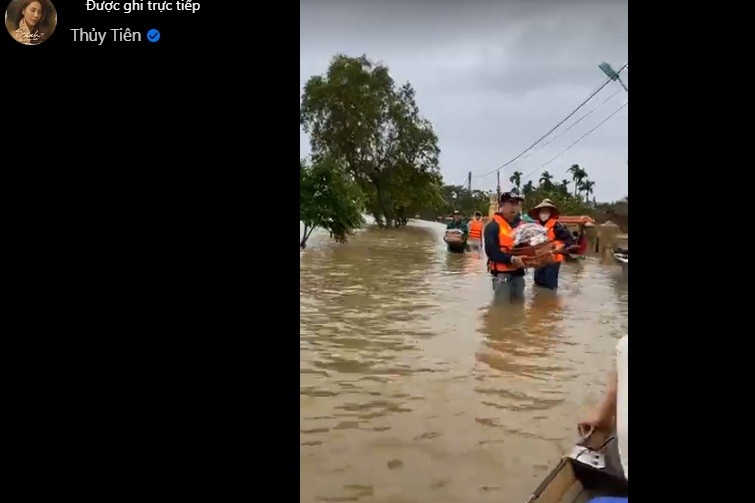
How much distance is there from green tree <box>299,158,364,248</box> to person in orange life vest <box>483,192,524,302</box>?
2520 mm

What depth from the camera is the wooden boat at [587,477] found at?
105 inches

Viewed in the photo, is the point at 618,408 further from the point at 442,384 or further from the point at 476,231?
the point at 476,231

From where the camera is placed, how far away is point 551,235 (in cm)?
827

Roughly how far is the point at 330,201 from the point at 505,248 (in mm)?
4523

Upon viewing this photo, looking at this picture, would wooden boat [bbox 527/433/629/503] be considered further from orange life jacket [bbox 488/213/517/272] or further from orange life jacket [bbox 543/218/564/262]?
orange life jacket [bbox 543/218/564/262]

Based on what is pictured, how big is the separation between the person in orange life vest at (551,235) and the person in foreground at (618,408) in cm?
537

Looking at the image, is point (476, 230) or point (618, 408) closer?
point (618, 408)

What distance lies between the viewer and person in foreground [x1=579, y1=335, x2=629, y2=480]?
7.55 feet
